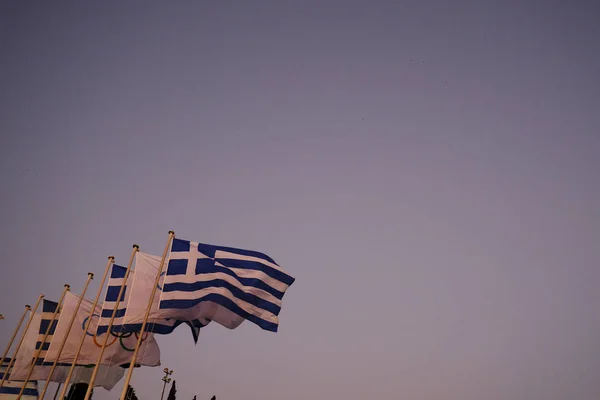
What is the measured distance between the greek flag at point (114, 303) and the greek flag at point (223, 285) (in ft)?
14.7

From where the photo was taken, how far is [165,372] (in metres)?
65.6

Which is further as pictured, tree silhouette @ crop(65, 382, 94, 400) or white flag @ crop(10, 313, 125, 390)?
tree silhouette @ crop(65, 382, 94, 400)

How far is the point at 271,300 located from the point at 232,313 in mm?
2129

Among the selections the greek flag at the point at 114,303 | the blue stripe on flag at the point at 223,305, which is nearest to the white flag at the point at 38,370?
the greek flag at the point at 114,303

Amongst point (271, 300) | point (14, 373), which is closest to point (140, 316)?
point (271, 300)

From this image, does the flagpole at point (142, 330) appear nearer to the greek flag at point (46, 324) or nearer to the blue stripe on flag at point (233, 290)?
the blue stripe on flag at point (233, 290)

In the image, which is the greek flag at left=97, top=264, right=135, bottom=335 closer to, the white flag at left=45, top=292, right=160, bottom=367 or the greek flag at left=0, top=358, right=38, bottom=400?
the white flag at left=45, top=292, right=160, bottom=367

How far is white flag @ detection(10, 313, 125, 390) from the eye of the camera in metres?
31.7

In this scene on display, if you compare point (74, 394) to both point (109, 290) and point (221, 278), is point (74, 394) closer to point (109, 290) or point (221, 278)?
point (109, 290)

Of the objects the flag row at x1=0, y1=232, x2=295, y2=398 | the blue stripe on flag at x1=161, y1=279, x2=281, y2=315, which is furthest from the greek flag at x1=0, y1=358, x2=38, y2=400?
the blue stripe on flag at x1=161, y1=279, x2=281, y2=315

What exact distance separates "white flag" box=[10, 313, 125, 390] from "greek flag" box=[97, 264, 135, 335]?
8407mm

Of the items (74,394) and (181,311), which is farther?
(74,394)

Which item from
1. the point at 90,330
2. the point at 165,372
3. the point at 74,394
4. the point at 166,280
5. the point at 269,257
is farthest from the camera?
the point at 165,372

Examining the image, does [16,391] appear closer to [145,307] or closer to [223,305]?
[145,307]
